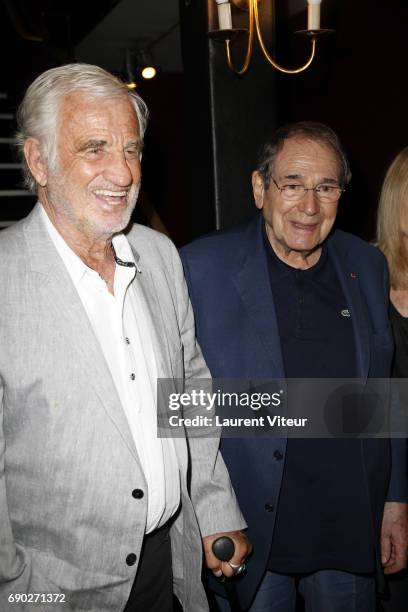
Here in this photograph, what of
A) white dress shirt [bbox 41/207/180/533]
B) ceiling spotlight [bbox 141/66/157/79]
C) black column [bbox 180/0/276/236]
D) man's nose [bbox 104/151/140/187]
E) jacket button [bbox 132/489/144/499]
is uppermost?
ceiling spotlight [bbox 141/66/157/79]

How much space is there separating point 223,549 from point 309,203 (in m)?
1.10

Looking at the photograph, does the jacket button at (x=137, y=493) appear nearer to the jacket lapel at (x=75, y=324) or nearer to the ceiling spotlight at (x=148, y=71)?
the jacket lapel at (x=75, y=324)

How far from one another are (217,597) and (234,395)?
0.71 m

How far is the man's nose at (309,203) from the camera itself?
193 cm

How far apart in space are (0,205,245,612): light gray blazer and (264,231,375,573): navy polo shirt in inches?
23.5

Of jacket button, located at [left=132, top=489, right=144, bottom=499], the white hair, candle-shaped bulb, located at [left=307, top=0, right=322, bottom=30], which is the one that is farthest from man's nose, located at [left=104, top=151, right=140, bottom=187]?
candle-shaped bulb, located at [left=307, top=0, right=322, bottom=30]

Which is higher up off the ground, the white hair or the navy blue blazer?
the white hair

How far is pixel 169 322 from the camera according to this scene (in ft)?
5.59

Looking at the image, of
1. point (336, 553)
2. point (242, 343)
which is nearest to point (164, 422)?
point (242, 343)

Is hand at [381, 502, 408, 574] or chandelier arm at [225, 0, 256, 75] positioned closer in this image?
hand at [381, 502, 408, 574]

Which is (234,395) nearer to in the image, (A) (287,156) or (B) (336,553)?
(B) (336,553)

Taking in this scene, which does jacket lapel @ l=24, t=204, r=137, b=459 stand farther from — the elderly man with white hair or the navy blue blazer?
the navy blue blazer

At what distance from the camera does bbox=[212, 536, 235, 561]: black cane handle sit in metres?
1.69

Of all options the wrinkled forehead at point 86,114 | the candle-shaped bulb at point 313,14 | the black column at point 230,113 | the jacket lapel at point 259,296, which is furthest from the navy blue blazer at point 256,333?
the candle-shaped bulb at point 313,14
